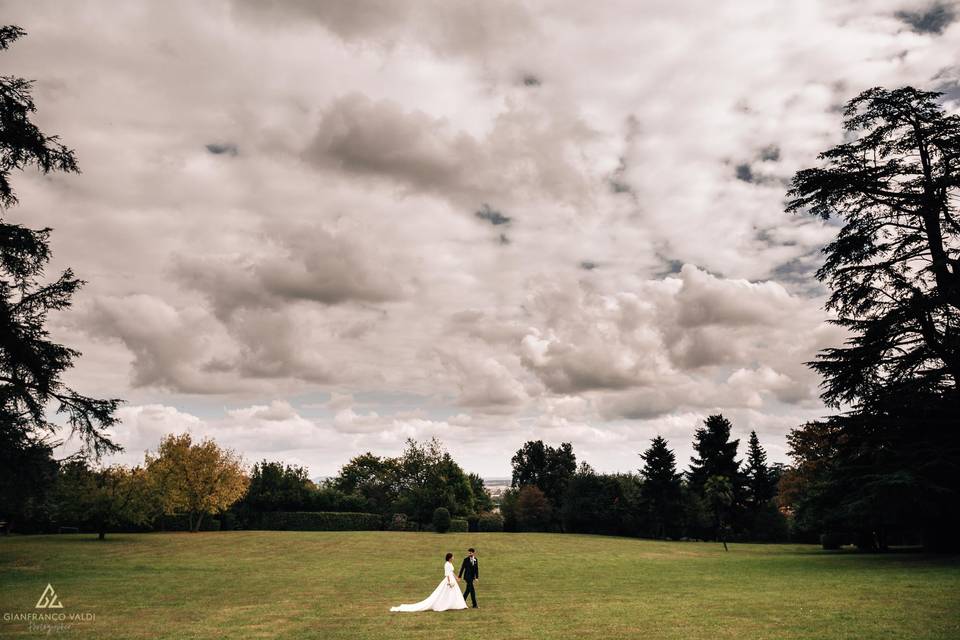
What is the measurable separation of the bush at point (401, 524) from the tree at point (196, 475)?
59.8ft

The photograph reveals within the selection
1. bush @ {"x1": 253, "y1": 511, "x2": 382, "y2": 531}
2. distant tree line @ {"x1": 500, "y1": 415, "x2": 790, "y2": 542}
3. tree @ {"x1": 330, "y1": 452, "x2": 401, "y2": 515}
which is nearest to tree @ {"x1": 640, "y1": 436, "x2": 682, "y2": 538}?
distant tree line @ {"x1": 500, "y1": 415, "x2": 790, "y2": 542}

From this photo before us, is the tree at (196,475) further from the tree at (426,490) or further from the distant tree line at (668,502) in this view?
the distant tree line at (668,502)

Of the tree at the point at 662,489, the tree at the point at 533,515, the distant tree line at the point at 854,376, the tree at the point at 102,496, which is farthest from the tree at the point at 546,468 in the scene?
the tree at the point at 102,496

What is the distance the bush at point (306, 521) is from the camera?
7138cm

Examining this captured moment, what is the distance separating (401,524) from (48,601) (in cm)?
5550

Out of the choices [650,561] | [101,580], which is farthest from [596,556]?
[101,580]

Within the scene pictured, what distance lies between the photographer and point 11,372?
1811cm

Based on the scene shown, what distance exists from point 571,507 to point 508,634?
223 ft

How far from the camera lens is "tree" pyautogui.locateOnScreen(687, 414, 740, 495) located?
83562 millimetres

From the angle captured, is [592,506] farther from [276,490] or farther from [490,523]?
[276,490]

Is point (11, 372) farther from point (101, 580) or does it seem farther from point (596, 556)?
point (596, 556)

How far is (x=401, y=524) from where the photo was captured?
72.9m

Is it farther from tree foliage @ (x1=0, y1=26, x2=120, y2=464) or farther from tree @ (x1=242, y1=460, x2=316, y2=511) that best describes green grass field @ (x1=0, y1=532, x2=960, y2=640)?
tree @ (x1=242, y1=460, x2=316, y2=511)

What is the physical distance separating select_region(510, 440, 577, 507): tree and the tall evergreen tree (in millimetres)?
25487
